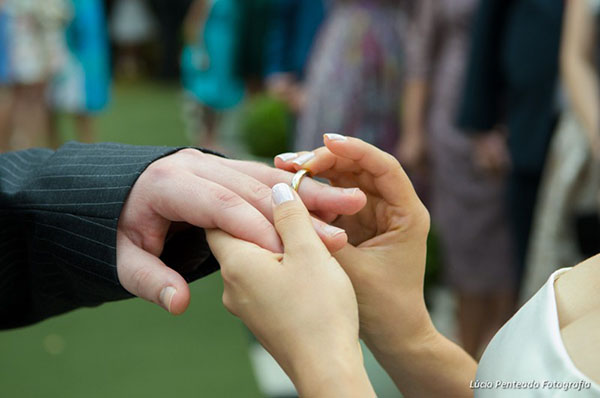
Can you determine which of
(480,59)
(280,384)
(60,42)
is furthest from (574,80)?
(60,42)

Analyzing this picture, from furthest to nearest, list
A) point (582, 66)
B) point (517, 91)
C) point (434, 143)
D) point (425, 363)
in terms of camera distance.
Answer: point (434, 143) → point (517, 91) → point (582, 66) → point (425, 363)

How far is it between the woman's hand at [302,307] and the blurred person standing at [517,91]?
1.83 meters

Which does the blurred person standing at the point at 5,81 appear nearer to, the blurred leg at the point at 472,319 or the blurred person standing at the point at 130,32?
the blurred leg at the point at 472,319

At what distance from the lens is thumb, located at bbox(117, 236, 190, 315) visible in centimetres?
98

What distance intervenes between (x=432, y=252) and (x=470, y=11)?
3.42ft

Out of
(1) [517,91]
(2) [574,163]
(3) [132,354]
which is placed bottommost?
(3) [132,354]

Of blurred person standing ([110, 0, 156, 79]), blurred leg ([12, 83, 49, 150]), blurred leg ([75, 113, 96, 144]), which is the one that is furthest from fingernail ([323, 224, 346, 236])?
blurred person standing ([110, 0, 156, 79])

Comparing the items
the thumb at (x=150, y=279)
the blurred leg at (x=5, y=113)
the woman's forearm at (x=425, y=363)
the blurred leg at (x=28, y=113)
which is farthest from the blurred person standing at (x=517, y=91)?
the blurred leg at (x=5, y=113)

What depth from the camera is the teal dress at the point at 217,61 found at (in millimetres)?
4977

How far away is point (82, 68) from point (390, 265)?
427 centimetres

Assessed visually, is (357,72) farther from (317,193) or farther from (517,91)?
(317,193)

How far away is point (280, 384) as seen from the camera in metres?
2.82

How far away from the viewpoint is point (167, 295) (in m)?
0.99

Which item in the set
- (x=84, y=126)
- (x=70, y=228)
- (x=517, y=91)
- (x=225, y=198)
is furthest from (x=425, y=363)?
(x=84, y=126)
